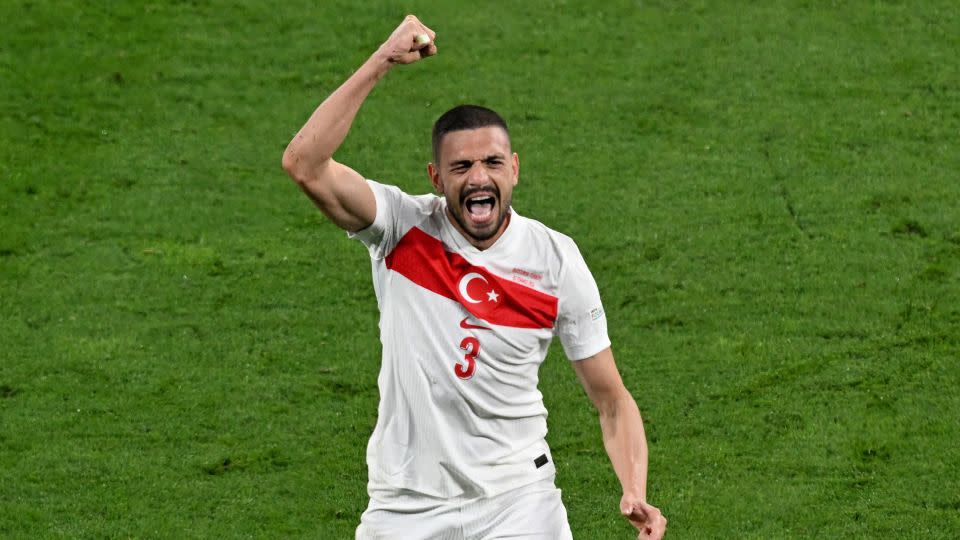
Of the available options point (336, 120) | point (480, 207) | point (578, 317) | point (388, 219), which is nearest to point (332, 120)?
point (336, 120)

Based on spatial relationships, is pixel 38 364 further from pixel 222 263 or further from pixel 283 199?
pixel 283 199

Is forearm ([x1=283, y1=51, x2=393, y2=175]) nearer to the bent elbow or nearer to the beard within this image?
the bent elbow

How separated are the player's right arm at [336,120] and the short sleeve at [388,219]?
0.61 feet

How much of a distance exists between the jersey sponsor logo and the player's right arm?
13.8 inches

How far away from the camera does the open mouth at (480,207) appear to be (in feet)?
17.3

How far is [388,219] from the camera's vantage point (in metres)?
5.36

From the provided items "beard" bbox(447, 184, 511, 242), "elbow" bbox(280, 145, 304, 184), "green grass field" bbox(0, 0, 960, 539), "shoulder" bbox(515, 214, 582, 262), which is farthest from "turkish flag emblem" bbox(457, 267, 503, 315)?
"green grass field" bbox(0, 0, 960, 539)

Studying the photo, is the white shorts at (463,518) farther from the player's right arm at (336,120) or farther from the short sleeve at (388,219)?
the player's right arm at (336,120)

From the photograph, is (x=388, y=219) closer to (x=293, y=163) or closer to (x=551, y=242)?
(x=293, y=163)

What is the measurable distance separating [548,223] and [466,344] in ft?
14.3

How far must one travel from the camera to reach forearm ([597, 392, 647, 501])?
5.31 metres

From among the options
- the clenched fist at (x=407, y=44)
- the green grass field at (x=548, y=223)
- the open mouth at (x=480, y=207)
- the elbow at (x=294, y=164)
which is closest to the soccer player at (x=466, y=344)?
the open mouth at (x=480, y=207)

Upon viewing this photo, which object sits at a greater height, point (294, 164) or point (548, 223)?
point (294, 164)

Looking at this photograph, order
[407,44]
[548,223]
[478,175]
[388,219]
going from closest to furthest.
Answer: [407,44], [478,175], [388,219], [548,223]
